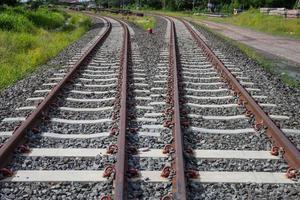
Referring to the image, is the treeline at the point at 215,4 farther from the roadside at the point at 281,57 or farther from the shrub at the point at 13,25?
the shrub at the point at 13,25

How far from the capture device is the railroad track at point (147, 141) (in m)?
5.03

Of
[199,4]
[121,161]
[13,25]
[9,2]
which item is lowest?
[121,161]

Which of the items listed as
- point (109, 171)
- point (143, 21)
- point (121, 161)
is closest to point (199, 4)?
point (143, 21)

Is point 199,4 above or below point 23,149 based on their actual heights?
above

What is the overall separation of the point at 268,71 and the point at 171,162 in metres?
7.79

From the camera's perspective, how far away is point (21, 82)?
10.3 m

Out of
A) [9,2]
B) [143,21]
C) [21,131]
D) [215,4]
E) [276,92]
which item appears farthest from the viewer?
[215,4]

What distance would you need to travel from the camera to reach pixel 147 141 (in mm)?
6180

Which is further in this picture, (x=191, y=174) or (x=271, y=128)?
(x=271, y=128)

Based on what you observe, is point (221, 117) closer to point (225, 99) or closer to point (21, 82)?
point (225, 99)

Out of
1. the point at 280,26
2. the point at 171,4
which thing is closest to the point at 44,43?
the point at 280,26

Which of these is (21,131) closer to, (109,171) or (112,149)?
(112,149)

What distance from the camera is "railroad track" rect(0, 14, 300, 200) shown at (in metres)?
5.03

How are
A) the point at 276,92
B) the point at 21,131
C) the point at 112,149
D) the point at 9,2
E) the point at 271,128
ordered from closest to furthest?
the point at 112,149 < the point at 21,131 < the point at 271,128 < the point at 276,92 < the point at 9,2
